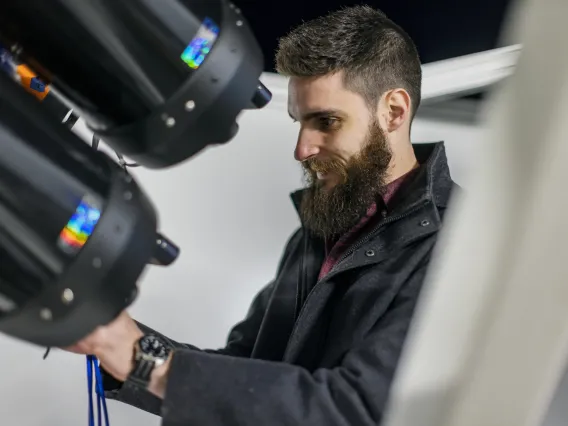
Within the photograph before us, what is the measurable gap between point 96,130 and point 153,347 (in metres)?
0.23

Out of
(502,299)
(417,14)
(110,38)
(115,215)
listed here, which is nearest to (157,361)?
(115,215)

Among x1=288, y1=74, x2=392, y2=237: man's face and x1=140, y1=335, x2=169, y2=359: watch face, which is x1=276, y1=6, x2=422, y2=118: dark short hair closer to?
x1=288, y1=74, x2=392, y2=237: man's face

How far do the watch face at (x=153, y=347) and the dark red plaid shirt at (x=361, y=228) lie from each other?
396 mm

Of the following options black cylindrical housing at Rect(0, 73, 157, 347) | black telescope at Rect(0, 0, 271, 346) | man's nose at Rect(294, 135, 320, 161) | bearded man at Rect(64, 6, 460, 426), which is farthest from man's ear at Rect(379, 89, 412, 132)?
black cylindrical housing at Rect(0, 73, 157, 347)

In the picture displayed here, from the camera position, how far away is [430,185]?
0.95m

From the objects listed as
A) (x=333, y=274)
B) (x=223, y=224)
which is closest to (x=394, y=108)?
(x=333, y=274)

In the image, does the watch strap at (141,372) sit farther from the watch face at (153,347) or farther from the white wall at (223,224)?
the white wall at (223,224)

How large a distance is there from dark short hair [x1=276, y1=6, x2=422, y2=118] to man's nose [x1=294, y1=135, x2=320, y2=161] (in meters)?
0.10

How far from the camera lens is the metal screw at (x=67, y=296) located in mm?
472

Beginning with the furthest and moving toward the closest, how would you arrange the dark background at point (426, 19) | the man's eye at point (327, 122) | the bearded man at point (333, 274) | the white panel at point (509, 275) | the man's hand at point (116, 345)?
the dark background at point (426, 19) → the man's eye at point (327, 122) → the bearded man at point (333, 274) → the man's hand at point (116, 345) → the white panel at point (509, 275)

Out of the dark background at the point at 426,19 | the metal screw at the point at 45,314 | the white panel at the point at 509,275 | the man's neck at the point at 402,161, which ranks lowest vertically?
the metal screw at the point at 45,314

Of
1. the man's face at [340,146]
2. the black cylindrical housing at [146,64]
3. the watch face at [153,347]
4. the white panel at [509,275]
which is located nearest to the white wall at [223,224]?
the man's face at [340,146]

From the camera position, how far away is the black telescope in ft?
1.54

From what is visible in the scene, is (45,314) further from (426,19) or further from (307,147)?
(426,19)
